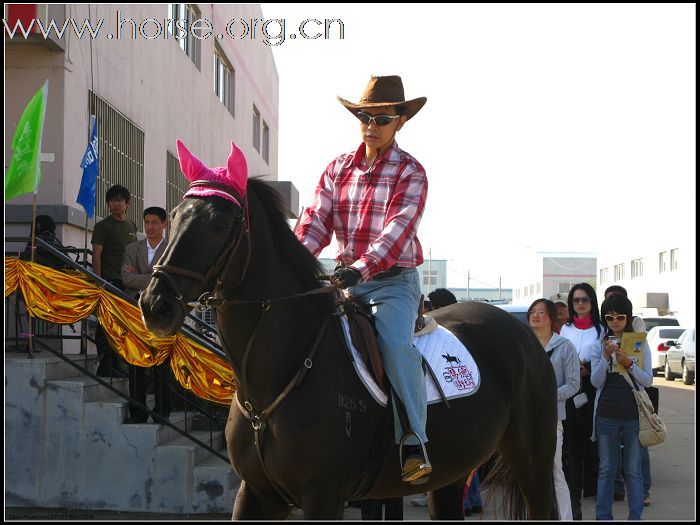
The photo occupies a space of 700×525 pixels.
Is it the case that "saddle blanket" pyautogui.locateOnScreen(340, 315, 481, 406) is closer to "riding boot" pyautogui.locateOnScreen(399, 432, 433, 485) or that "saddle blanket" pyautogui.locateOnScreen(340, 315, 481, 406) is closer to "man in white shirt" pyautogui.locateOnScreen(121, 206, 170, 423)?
"riding boot" pyautogui.locateOnScreen(399, 432, 433, 485)

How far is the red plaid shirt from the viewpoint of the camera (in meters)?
4.91

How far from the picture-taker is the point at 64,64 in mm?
11586

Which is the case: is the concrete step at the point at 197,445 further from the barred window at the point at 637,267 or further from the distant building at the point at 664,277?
the barred window at the point at 637,267

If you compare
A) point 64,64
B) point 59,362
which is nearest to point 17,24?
point 64,64

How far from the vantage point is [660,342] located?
3062 cm

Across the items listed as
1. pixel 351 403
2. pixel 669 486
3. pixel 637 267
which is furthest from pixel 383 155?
pixel 637 267

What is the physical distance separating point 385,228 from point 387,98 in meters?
0.87

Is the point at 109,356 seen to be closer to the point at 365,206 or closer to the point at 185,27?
the point at 365,206

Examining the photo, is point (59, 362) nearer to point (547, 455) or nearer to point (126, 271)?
point (126, 271)

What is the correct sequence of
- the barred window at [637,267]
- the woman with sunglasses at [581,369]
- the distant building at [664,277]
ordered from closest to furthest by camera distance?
the woman with sunglasses at [581,369]
the distant building at [664,277]
the barred window at [637,267]

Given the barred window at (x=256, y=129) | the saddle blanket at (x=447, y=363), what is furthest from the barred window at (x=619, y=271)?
the saddle blanket at (x=447, y=363)

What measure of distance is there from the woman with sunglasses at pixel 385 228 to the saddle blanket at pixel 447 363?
34cm

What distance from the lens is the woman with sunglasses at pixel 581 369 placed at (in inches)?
343

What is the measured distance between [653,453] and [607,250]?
57940 millimetres
